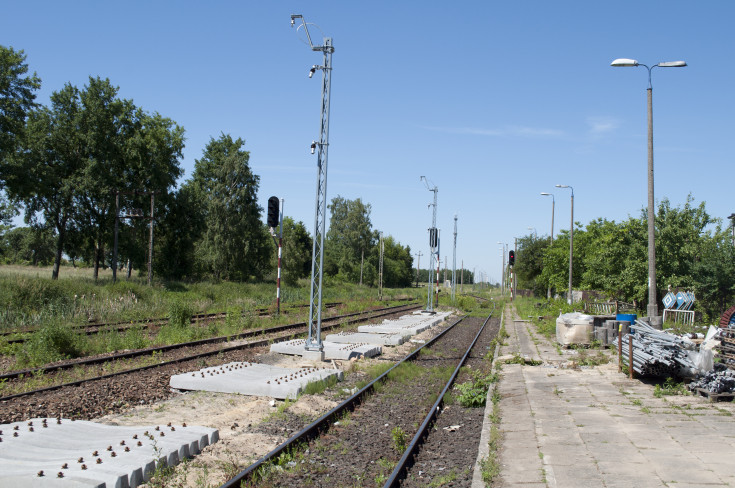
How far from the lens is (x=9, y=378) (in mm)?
10047

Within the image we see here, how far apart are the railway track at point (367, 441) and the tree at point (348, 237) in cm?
7515

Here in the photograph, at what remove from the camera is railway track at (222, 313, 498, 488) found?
18.2 feet

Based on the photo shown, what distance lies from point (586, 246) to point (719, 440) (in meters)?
33.2

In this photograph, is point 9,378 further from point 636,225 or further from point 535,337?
point 636,225

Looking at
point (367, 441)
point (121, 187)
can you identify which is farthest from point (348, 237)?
point (367, 441)

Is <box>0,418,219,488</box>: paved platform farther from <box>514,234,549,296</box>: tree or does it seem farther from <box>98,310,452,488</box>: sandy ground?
<box>514,234,549,296</box>: tree

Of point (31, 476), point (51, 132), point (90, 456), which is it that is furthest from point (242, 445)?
point (51, 132)

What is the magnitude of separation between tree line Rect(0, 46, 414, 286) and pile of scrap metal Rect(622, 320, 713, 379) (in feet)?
110

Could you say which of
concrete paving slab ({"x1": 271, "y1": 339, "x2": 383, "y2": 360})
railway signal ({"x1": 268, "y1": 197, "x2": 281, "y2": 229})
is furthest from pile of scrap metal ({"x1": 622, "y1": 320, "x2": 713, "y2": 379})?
railway signal ({"x1": 268, "y1": 197, "x2": 281, "y2": 229})

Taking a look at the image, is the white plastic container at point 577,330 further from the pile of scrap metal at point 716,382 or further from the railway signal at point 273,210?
the railway signal at point 273,210

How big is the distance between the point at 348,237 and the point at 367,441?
81.0 metres

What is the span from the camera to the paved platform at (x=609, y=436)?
17.2 feet

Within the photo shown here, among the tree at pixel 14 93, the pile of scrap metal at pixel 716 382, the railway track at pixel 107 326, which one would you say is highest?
the tree at pixel 14 93

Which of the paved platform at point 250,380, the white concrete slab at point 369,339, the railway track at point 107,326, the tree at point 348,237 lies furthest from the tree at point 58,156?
the tree at point 348,237
